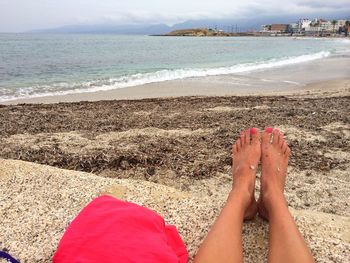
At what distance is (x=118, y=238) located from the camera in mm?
1522

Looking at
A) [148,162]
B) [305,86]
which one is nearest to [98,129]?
[148,162]

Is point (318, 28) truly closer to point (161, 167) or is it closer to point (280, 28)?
point (280, 28)

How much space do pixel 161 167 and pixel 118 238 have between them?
1.94 m

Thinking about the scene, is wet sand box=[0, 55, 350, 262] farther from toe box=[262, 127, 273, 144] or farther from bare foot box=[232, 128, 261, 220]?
toe box=[262, 127, 273, 144]

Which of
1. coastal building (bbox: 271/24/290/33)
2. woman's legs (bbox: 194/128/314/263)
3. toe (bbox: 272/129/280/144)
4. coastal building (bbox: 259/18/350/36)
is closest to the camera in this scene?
woman's legs (bbox: 194/128/314/263)

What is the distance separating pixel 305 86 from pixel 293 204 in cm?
990

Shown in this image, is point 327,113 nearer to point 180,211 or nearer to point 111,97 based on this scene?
point 180,211

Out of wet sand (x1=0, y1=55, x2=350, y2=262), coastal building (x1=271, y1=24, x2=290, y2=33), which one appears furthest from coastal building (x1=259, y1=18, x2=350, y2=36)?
wet sand (x1=0, y1=55, x2=350, y2=262)

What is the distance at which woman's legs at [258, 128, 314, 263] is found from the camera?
1.54 metres

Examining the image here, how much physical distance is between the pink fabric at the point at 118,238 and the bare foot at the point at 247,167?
1.66ft

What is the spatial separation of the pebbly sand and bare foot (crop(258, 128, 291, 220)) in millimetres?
140

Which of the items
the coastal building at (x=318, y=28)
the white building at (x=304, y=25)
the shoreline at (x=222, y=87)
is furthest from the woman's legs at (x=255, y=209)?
the white building at (x=304, y=25)

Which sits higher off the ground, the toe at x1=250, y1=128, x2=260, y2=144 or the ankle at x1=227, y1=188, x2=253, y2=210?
the toe at x1=250, y1=128, x2=260, y2=144

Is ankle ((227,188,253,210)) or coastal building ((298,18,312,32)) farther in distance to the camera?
coastal building ((298,18,312,32))
